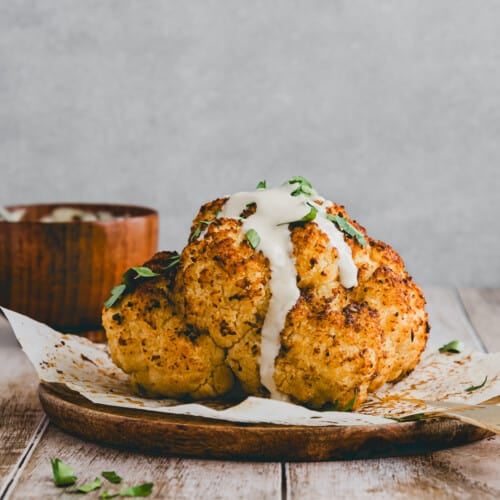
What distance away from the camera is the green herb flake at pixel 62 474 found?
4.44 feet

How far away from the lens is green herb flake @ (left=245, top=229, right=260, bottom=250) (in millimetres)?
1627

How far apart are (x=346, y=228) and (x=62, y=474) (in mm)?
712

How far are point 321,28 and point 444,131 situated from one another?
0.66 metres

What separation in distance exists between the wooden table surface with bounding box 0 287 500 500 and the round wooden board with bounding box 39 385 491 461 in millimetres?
15

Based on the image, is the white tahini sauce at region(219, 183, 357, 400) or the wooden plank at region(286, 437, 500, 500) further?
the white tahini sauce at region(219, 183, 357, 400)

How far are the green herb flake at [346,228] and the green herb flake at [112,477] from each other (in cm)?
65

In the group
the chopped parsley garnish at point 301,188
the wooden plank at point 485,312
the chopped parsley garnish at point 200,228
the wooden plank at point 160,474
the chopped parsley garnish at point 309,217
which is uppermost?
the chopped parsley garnish at point 301,188

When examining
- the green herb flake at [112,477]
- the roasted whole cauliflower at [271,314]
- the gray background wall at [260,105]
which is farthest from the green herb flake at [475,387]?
the gray background wall at [260,105]

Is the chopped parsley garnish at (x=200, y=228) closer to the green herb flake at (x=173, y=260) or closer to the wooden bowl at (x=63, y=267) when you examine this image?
the green herb flake at (x=173, y=260)

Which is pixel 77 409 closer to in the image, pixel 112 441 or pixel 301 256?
pixel 112 441

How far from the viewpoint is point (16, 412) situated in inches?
69.9

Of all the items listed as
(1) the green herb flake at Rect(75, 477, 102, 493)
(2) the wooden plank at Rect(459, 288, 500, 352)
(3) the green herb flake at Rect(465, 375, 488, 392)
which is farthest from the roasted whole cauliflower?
(2) the wooden plank at Rect(459, 288, 500, 352)

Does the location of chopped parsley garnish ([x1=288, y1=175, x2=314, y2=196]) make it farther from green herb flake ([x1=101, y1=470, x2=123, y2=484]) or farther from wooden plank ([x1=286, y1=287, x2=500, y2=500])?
green herb flake ([x1=101, y1=470, x2=123, y2=484])

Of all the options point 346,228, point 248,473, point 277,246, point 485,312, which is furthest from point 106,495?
point 485,312
